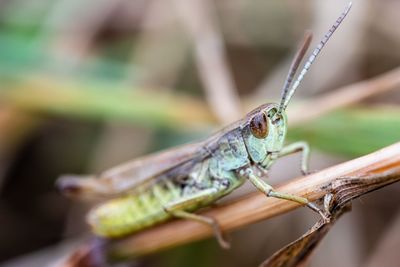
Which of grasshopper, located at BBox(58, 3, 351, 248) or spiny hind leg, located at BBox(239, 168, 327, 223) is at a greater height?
grasshopper, located at BBox(58, 3, 351, 248)

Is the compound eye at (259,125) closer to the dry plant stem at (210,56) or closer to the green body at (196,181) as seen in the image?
the green body at (196,181)

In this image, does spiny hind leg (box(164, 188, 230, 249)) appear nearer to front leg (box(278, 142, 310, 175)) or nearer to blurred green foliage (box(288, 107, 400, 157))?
front leg (box(278, 142, 310, 175))

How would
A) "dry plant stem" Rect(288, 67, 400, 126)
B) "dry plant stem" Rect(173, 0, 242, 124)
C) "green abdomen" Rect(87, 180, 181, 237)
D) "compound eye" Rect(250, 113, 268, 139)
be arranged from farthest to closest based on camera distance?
"dry plant stem" Rect(173, 0, 242, 124) < "dry plant stem" Rect(288, 67, 400, 126) < "green abdomen" Rect(87, 180, 181, 237) < "compound eye" Rect(250, 113, 268, 139)

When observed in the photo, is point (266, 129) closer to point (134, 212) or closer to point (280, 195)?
point (280, 195)

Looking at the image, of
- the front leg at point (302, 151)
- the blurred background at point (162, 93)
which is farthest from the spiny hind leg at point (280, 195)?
the blurred background at point (162, 93)

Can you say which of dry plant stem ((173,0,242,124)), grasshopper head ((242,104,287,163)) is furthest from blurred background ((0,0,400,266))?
grasshopper head ((242,104,287,163))

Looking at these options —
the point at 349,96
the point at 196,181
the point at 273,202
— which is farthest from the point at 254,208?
the point at 349,96

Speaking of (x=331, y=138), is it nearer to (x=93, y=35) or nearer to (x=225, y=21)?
(x=225, y=21)
